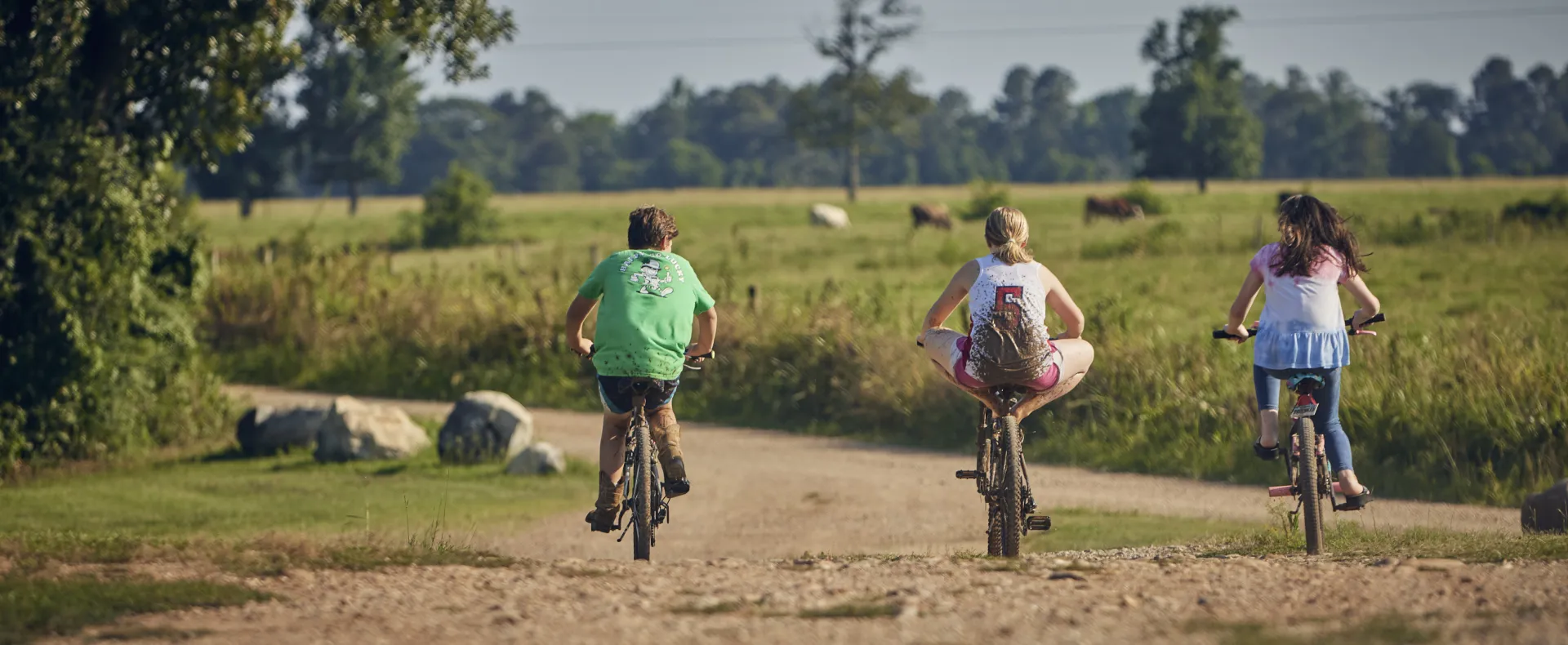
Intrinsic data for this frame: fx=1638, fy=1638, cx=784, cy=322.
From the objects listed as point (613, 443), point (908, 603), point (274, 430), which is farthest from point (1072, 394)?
point (908, 603)

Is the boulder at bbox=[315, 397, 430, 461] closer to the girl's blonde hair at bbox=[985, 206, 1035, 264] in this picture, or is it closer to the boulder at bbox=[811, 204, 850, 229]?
the girl's blonde hair at bbox=[985, 206, 1035, 264]

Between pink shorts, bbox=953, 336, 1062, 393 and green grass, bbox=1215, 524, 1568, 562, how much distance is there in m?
1.66

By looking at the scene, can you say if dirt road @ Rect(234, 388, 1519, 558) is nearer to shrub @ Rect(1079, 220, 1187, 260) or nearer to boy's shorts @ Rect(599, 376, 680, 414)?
boy's shorts @ Rect(599, 376, 680, 414)

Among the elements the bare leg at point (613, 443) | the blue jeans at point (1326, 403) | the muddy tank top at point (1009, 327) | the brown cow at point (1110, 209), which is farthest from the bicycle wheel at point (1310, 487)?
the brown cow at point (1110, 209)

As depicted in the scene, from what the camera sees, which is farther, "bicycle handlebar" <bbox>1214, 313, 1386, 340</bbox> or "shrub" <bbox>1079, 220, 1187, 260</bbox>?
"shrub" <bbox>1079, 220, 1187, 260</bbox>

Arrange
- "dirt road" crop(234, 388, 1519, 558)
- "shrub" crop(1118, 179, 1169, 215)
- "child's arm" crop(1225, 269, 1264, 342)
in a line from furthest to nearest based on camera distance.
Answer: "shrub" crop(1118, 179, 1169, 215)
"dirt road" crop(234, 388, 1519, 558)
"child's arm" crop(1225, 269, 1264, 342)

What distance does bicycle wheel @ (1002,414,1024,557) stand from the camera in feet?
26.5

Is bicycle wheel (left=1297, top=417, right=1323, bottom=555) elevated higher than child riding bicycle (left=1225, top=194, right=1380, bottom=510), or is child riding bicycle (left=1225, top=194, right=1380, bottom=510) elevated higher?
child riding bicycle (left=1225, top=194, right=1380, bottom=510)

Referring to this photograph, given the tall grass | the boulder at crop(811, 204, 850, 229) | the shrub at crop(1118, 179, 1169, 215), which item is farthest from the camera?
the boulder at crop(811, 204, 850, 229)

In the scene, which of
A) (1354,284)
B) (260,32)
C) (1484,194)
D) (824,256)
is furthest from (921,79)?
(1354,284)

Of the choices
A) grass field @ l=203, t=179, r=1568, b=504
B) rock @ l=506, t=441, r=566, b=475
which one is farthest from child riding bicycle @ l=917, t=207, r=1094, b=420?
rock @ l=506, t=441, r=566, b=475

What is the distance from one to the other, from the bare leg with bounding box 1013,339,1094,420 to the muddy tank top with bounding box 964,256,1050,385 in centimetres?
15

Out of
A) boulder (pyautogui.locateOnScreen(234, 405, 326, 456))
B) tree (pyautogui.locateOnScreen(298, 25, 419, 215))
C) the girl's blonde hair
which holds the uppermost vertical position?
tree (pyautogui.locateOnScreen(298, 25, 419, 215))

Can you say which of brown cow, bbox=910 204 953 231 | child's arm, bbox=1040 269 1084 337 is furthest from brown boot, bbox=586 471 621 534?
brown cow, bbox=910 204 953 231
